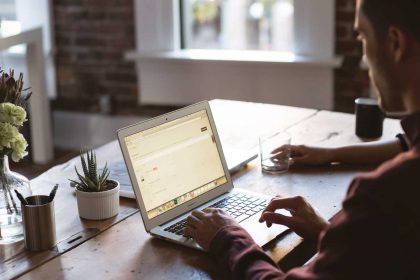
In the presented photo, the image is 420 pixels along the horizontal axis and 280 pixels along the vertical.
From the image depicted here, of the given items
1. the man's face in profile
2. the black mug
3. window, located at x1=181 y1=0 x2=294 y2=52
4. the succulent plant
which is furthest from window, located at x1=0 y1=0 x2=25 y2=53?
the man's face in profile

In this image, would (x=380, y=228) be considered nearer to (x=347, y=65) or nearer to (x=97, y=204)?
(x=97, y=204)

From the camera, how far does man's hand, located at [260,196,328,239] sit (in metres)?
1.69

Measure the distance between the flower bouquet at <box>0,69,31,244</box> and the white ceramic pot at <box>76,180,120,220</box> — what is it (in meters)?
0.14

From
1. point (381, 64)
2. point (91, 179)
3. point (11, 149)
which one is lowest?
point (91, 179)

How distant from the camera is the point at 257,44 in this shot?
13.5ft

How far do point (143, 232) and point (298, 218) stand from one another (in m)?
0.38

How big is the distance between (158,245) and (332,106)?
2409mm

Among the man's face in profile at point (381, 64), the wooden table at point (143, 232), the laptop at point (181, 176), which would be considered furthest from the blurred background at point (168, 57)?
the man's face in profile at point (381, 64)

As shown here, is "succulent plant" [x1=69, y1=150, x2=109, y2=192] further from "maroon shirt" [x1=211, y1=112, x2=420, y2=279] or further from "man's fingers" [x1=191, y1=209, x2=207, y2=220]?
"maroon shirt" [x1=211, y1=112, x2=420, y2=279]

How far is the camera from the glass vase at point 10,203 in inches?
67.0

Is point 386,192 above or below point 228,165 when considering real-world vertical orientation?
above

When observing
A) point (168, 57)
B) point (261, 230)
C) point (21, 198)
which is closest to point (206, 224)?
point (261, 230)

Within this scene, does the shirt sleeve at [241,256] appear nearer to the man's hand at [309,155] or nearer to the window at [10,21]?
the man's hand at [309,155]

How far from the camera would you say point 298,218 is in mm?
1706
